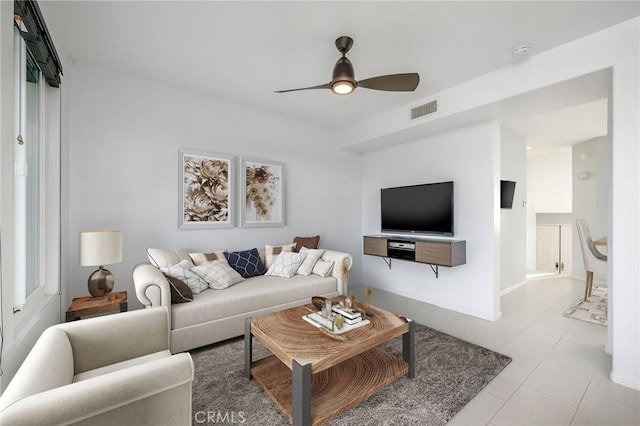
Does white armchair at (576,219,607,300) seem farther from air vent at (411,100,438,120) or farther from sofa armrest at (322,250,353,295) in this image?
sofa armrest at (322,250,353,295)

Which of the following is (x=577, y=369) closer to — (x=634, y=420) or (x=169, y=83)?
(x=634, y=420)

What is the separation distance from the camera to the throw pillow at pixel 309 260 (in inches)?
136

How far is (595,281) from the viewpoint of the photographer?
497cm

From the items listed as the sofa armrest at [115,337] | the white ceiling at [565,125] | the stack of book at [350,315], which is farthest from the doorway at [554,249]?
the sofa armrest at [115,337]

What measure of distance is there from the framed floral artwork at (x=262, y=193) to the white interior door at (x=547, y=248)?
574 centimetres

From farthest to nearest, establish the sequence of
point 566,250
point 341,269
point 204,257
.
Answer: point 566,250 < point 341,269 < point 204,257

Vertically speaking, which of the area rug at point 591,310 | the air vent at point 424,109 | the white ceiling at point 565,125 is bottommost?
the area rug at point 591,310

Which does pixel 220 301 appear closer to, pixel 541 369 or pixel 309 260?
pixel 309 260

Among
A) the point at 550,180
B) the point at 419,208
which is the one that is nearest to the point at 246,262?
the point at 419,208

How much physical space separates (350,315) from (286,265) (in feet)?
4.92

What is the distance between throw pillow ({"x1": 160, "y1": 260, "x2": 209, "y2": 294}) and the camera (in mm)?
2578

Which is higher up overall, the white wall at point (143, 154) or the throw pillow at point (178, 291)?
the white wall at point (143, 154)

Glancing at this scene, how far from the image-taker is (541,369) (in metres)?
2.19

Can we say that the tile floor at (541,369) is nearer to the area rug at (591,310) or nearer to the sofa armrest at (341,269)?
the area rug at (591,310)
